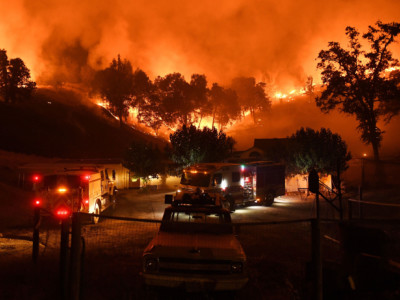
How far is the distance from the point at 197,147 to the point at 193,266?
27936 millimetres

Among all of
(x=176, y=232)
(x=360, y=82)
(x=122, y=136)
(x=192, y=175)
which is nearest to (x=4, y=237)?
(x=176, y=232)

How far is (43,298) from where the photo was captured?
6340mm

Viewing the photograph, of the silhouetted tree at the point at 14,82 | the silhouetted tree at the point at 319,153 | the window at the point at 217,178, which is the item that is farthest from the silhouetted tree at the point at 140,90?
the window at the point at 217,178

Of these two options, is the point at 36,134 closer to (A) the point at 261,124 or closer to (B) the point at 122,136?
(B) the point at 122,136

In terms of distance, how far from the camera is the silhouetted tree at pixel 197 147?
33812 mm

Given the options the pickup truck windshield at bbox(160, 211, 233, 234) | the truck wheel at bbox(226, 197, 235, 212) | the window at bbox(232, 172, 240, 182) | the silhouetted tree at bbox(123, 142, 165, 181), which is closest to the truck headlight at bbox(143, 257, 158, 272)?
the pickup truck windshield at bbox(160, 211, 233, 234)

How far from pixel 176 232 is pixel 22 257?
5.36 m

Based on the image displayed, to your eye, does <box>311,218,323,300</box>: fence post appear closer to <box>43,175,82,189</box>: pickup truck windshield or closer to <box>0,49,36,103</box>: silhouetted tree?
<box>43,175,82,189</box>: pickup truck windshield

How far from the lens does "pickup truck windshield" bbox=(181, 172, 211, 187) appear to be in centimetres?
2021

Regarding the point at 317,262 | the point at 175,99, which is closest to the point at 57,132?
the point at 175,99

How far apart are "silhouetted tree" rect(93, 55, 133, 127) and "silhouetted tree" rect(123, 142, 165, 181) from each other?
3978 centimetres

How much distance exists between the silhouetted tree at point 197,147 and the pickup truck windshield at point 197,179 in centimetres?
1278

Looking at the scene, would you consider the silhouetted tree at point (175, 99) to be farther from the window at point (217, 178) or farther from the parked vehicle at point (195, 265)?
the parked vehicle at point (195, 265)

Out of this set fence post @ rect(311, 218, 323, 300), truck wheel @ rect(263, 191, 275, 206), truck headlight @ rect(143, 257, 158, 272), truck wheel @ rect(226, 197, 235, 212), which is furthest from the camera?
truck wheel @ rect(263, 191, 275, 206)
